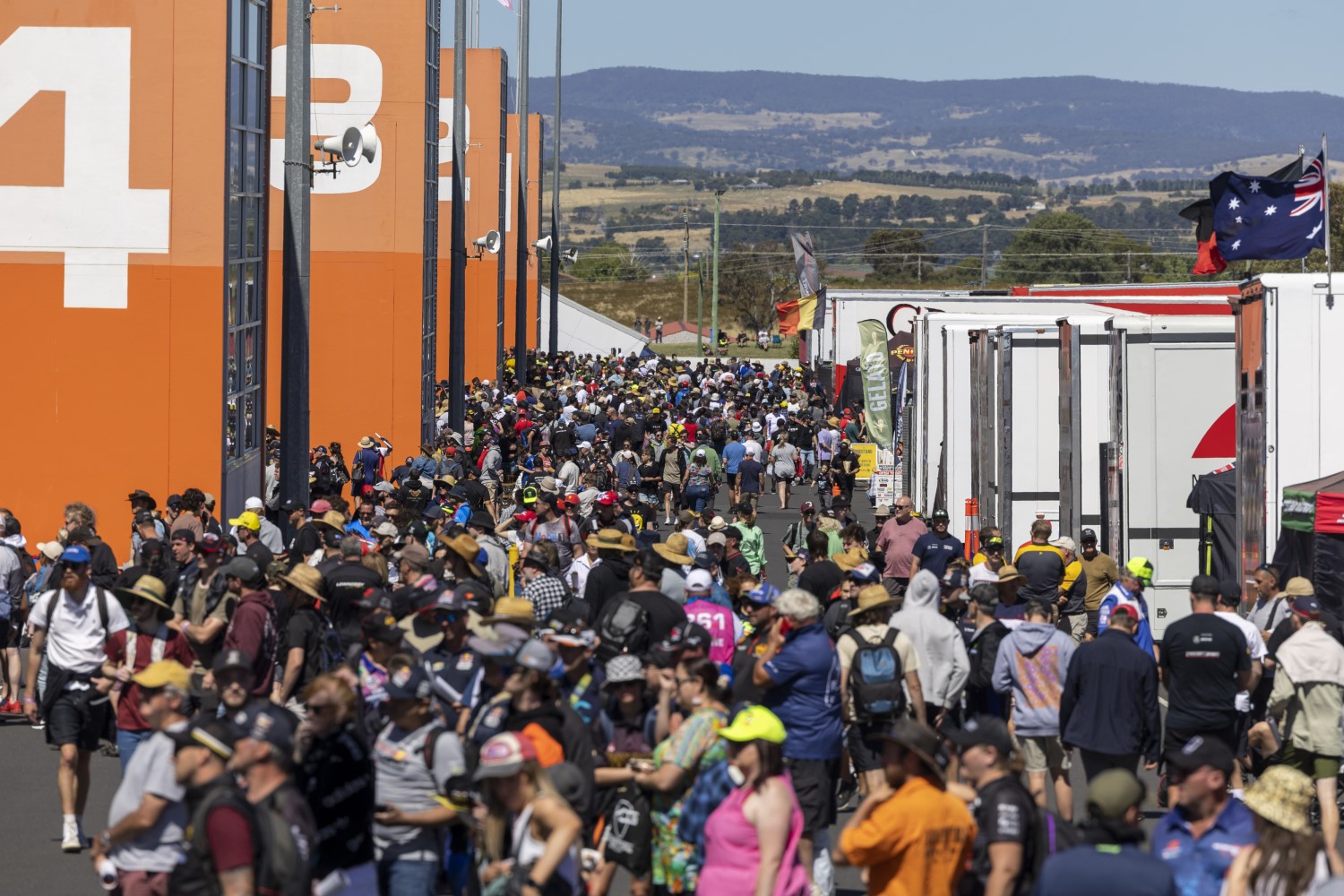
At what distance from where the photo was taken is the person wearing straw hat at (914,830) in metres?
6.50

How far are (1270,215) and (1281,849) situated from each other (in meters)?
11.3

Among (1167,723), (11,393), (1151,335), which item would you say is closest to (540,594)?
(1167,723)

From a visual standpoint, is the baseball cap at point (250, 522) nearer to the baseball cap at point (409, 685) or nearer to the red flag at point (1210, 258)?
the baseball cap at point (409, 685)

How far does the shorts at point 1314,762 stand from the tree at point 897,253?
129 metres

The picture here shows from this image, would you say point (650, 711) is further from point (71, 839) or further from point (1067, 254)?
point (1067, 254)

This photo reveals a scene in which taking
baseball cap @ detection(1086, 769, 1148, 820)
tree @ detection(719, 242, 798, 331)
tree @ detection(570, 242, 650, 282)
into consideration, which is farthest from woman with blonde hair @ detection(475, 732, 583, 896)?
tree @ detection(570, 242, 650, 282)

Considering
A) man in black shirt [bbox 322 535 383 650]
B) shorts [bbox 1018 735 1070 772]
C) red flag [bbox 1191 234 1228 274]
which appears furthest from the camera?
red flag [bbox 1191 234 1228 274]

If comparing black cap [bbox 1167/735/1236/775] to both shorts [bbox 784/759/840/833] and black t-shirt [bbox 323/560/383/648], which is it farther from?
black t-shirt [bbox 323/560/383/648]

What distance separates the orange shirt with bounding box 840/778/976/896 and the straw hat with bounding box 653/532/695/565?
6.11m

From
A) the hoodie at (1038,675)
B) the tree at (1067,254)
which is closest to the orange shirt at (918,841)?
the hoodie at (1038,675)

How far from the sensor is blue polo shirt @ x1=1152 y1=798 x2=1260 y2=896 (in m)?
6.35

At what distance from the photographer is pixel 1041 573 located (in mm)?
15086

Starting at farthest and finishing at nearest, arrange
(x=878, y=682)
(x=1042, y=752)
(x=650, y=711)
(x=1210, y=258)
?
(x=1210, y=258) < (x=1042, y=752) < (x=878, y=682) < (x=650, y=711)

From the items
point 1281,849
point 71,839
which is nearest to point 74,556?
point 71,839
